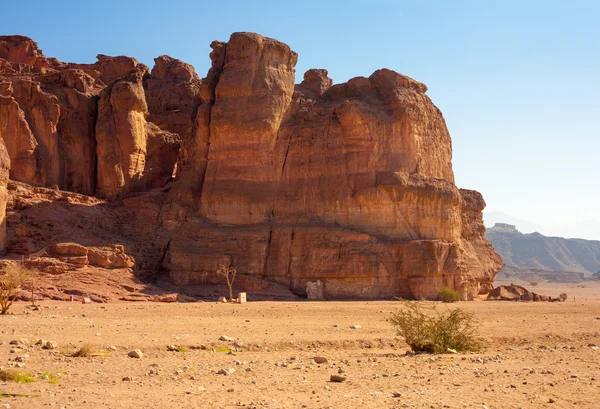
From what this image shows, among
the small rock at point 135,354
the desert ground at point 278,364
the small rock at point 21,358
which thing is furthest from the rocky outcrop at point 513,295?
the small rock at point 21,358

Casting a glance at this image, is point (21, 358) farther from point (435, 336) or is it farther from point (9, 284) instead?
point (9, 284)

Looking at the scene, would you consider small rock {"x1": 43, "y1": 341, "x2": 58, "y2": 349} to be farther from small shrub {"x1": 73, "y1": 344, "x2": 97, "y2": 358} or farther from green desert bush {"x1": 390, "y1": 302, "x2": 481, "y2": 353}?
green desert bush {"x1": 390, "y1": 302, "x2": 481, "y2": 353}

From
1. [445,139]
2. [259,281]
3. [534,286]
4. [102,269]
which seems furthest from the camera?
[534,286]

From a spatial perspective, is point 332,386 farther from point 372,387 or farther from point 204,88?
point 204,88

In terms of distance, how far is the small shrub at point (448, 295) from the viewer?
129ft

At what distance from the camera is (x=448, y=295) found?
1544 inches

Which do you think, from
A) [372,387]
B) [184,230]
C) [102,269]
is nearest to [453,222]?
[184,230]

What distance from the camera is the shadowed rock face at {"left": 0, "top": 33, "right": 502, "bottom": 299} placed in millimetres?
40966

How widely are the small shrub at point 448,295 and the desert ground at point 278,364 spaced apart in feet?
41.1

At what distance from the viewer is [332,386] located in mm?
12438

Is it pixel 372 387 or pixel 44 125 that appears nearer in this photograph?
pixel 372 387

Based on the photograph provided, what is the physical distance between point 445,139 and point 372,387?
37725mm

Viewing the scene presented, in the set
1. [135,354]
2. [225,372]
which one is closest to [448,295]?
[135,354]

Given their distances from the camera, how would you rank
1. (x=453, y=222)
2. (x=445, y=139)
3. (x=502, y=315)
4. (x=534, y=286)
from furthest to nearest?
1. (x=534, y=286)
2. (x=445, y=139)
3. (x=453, y=222)
4. (x=502, y=315)
